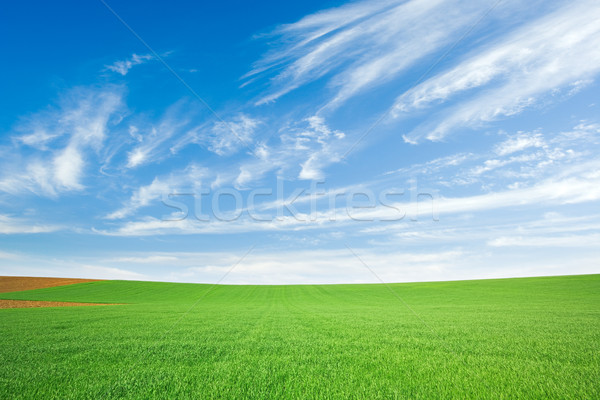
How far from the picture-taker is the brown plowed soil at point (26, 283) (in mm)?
55894

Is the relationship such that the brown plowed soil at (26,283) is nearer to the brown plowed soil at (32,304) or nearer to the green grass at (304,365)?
the brown plowed soil at (32,304)

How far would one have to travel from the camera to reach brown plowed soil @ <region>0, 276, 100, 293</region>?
5589 centimetres

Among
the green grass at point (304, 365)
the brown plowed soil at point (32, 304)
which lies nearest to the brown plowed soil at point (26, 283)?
the brown plowed soil at point (32, 304)

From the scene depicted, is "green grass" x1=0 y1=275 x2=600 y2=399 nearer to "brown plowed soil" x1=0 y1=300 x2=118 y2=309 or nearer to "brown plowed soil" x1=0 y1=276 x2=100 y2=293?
"brown plowed soil" x1=0 y1=300 x2=118 y2=309

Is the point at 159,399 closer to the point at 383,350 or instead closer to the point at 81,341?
the point at 383,350

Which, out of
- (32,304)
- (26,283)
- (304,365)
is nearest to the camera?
(304,365)

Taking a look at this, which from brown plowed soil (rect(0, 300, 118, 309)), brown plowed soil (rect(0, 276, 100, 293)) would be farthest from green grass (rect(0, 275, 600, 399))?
brown plowed soil (rect(0, 276, 100, 293))

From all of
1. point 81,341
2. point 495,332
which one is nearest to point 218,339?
point 81,341

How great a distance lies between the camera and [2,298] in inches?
1703

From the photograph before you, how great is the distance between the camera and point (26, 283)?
6128 cm

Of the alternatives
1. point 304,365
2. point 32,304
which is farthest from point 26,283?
point 304,365

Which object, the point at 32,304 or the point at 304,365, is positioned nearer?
the point at 304,365

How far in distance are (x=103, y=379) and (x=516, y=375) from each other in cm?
810

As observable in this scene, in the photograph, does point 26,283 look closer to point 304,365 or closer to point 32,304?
point 32,304
